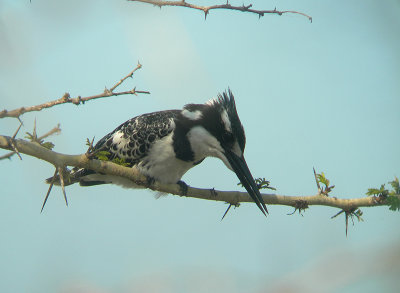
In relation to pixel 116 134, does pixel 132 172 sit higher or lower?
lower

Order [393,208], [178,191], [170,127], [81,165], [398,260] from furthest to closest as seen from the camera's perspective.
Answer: [170,127] → [178,191] → [81,165] → [393,208] → [398,260]

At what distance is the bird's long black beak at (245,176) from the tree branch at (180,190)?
0.07m

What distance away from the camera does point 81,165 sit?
142 inches

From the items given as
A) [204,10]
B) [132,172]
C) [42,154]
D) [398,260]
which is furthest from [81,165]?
[398,260]

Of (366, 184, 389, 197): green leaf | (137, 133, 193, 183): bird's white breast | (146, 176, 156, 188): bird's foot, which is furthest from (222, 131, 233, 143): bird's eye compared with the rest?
(366, 184, 389, 197): green leaf

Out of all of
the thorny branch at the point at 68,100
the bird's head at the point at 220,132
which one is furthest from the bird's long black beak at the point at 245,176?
the thorny branch at the point at 68,100

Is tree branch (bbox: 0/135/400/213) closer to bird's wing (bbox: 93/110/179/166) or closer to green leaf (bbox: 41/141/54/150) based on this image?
green leaf (bbox: 41/141/54/150)

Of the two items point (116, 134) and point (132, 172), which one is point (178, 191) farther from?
point (116, 134)

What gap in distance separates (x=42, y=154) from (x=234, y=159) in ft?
7.79

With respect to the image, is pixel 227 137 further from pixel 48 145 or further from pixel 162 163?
pixel 48 145

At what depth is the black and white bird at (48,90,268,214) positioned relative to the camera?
17.5 feet

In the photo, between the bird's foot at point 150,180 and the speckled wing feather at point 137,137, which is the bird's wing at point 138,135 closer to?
the speckled wing feather at point 137,137

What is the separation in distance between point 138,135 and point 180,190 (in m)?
0.87

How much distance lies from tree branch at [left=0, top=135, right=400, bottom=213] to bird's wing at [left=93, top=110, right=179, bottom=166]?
0.40 metres
